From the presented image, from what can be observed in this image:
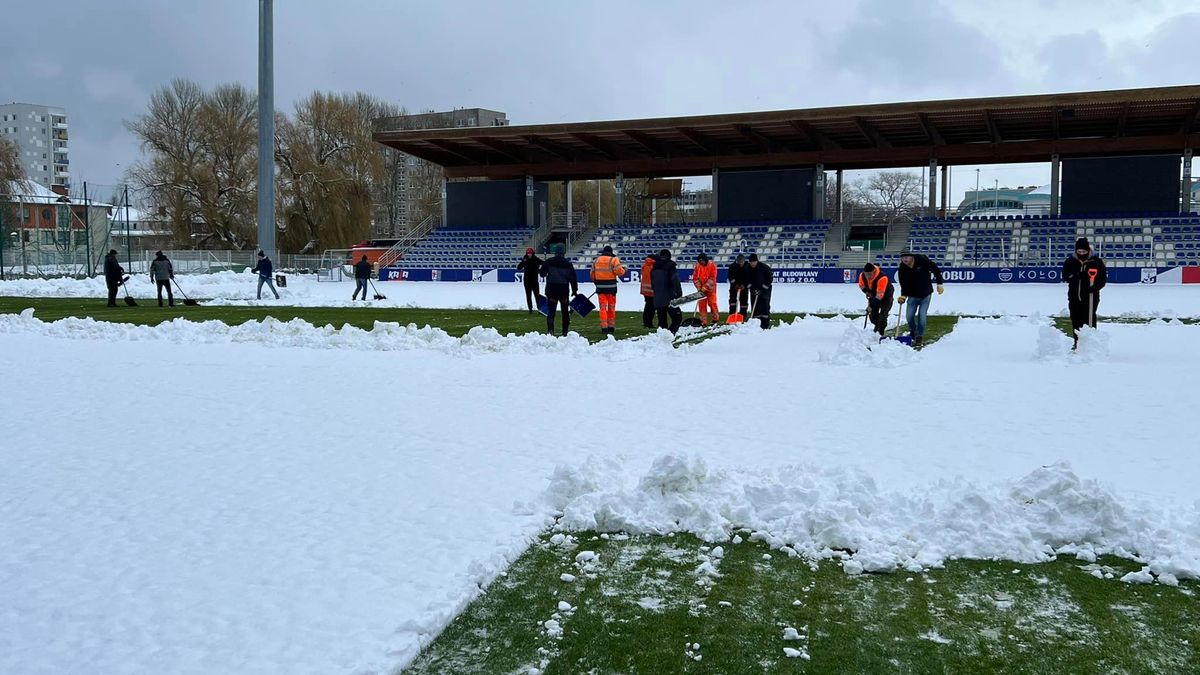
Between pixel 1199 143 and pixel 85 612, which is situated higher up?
pixel 1199 143

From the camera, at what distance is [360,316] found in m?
23.4

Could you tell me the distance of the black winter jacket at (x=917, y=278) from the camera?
15539 mm

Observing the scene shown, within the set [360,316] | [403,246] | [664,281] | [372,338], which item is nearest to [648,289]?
[664,281]

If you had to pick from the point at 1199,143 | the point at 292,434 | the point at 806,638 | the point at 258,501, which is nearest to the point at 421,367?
the point at 292,434

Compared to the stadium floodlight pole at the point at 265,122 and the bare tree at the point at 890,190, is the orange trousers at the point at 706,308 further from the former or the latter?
the bare tree at the point at 890,190

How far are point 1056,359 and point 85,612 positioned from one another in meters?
12.3

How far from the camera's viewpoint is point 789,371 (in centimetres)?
1259

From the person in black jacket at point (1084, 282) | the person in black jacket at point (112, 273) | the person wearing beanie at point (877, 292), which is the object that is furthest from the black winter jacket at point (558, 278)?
the person in black jacket at point (112, 273)

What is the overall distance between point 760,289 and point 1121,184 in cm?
3362

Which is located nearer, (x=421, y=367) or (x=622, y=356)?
(x=421, y=367)

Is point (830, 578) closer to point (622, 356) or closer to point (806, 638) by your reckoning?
point (806, 638)

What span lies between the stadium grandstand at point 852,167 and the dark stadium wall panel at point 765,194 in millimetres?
73

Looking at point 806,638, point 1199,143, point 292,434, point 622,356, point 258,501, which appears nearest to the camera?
point 806,638

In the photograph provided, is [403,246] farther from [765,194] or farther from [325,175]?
[765,194]
